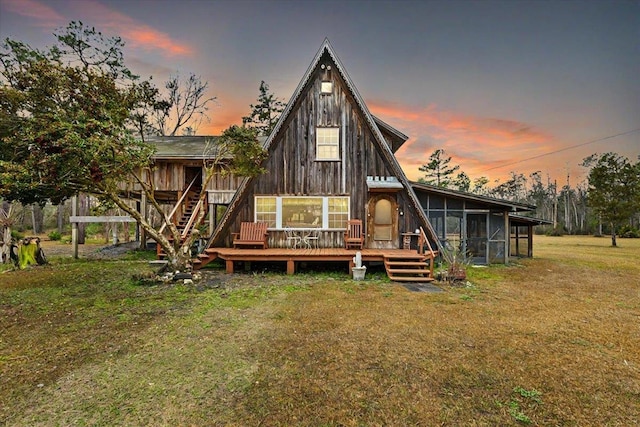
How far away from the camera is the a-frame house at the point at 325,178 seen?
37.9 feet

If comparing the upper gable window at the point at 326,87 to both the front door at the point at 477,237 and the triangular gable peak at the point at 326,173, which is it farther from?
the front door at the point at 477,237

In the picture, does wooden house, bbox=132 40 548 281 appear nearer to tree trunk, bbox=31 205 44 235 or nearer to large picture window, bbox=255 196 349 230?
large picture window, bbox=255 196 349 230

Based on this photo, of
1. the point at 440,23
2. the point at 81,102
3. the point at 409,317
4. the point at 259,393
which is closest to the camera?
the point at 259,393

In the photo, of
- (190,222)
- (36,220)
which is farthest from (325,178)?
(36,220)

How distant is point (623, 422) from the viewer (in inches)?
105

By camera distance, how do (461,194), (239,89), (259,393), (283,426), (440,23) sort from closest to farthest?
(283,426), (259,393), (461,194), (440,23), (239,89)

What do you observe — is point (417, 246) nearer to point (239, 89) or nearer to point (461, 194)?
point (461, 194)

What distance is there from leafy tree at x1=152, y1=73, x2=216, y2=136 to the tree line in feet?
104

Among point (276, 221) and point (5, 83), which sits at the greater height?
point (5, 83)

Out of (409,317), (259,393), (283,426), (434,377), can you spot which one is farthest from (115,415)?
(409,317)

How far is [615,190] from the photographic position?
80.6 feet

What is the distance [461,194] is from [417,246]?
11.4 ft

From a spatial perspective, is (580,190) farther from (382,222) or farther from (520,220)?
(382,222)

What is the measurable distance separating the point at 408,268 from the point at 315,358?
6.80 meters
